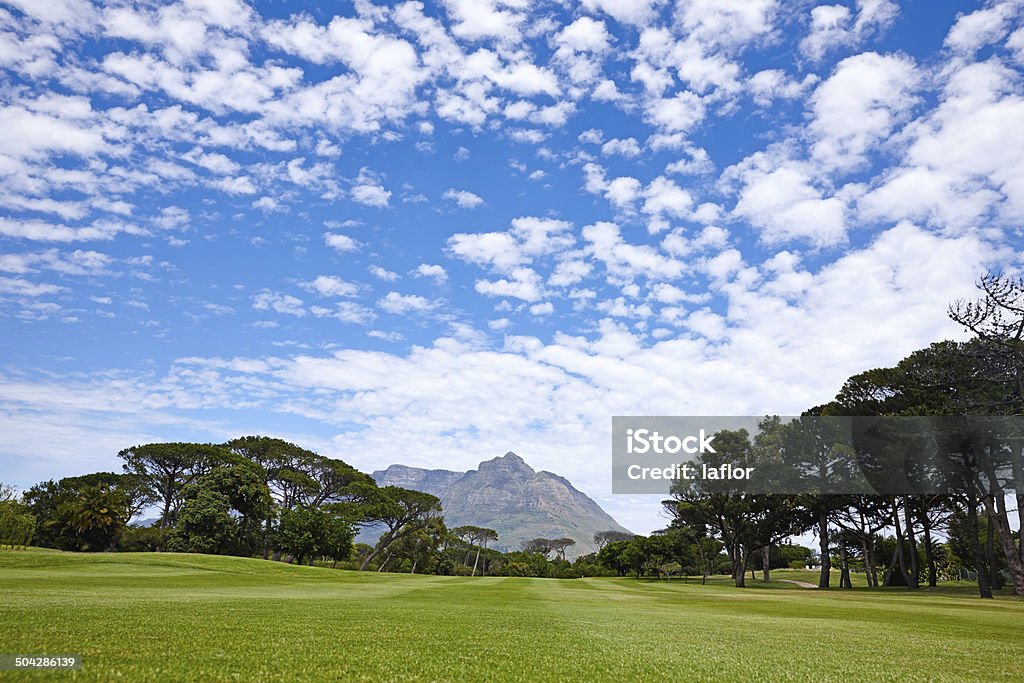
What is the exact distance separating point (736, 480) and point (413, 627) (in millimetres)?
60209

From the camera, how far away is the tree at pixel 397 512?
8556 centimetres

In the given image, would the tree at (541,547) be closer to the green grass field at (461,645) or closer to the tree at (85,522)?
the tree at (85,522)

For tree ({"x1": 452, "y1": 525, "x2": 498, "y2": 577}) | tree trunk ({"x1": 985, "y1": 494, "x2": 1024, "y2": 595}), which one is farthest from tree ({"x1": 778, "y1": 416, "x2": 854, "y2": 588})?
tree ({"x1": 452, "y1": 525, "x2": 498, "y2": 577})

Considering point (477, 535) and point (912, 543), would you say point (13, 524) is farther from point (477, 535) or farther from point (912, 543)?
point (477, 535)

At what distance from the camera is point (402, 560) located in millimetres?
93375

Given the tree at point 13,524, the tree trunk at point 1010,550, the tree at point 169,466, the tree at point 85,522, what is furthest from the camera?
the tree at point 169,466

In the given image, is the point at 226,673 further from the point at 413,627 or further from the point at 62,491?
the point at 62,491

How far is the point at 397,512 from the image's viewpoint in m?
87.2

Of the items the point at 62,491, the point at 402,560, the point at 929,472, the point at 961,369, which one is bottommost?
the point at 402,560

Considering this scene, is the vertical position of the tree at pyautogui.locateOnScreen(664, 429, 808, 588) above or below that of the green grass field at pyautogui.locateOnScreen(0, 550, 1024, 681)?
above

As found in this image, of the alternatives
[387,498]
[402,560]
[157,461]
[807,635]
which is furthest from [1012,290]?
[157,461]

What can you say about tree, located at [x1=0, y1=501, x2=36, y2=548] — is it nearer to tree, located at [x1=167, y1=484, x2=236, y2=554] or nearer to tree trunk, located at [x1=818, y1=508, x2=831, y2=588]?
tree, located at [x1=167, y1=484, x2=236, y2=554]

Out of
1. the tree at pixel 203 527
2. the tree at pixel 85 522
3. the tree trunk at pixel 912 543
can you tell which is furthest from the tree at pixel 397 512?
the tree trunk at pixel 912 543

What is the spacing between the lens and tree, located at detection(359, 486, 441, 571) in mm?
85562
